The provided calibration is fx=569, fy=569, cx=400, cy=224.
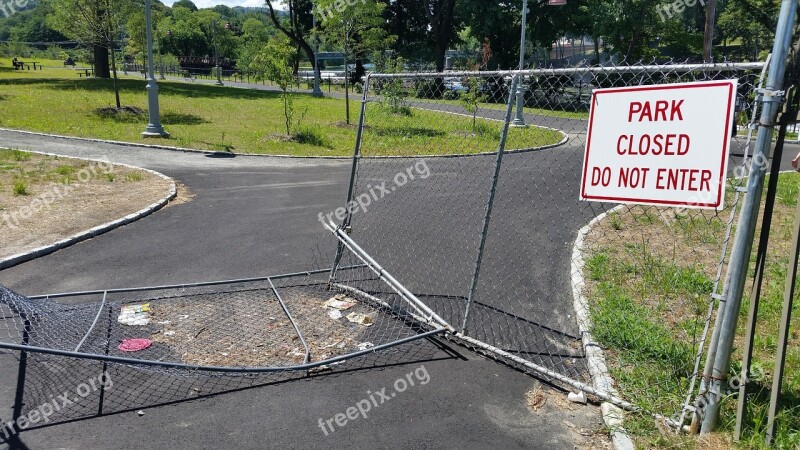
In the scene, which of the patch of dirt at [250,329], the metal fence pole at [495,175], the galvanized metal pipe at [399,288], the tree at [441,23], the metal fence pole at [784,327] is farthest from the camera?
the tree at [441,23]

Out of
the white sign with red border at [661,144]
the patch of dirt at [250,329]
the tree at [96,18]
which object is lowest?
the patch of dirt at [250,329]

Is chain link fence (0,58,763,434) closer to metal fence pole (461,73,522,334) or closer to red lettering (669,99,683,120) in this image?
metal fence pole (461,73,522,334)

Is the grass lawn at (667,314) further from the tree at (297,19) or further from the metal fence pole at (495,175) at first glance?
the tree at (297,19)

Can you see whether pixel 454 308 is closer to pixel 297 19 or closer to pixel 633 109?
pixel 633 109

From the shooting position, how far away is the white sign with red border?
3.15m

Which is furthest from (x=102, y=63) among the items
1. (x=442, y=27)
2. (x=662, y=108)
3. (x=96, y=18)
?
(x=662, y=108)

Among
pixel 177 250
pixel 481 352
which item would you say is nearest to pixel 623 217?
pixel 481 352

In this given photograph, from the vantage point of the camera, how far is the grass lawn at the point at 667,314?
3.61 m

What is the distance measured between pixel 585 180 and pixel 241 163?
11.6 metres

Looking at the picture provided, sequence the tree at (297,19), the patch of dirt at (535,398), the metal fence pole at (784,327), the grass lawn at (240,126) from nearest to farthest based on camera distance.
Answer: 1. the metal fence pole at (784,327)
2. the patch of dirt at (535,398)
3. the grass lawn at (240,126)
4. the tree at (297,19)

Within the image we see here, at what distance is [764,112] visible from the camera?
9.83 feet

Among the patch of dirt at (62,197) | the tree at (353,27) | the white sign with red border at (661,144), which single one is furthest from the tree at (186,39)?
the white sign with red border at (661,144)

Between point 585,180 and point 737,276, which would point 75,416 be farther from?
point 737,276

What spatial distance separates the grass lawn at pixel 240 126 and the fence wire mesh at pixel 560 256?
141 inches
